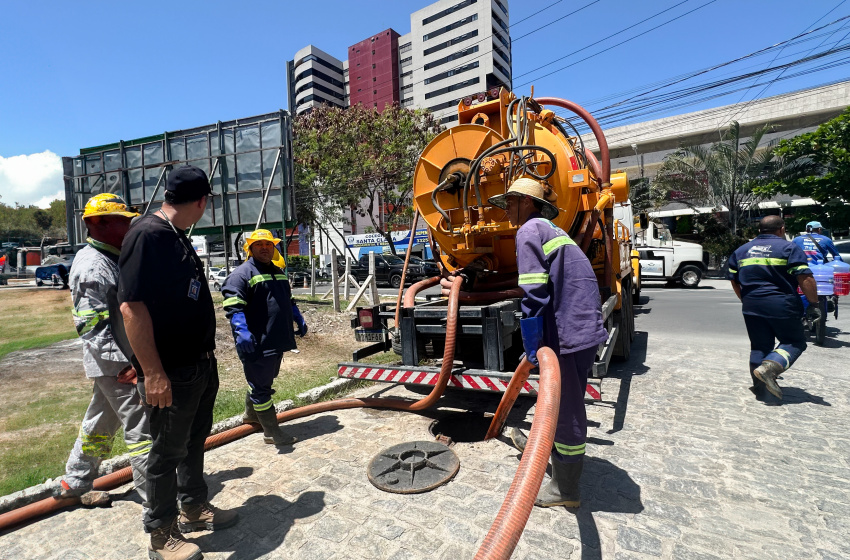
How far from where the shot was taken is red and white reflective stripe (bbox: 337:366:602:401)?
3.38 m

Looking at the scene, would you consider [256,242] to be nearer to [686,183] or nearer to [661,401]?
[661,401]

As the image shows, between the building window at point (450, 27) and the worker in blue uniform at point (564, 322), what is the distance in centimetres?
7201

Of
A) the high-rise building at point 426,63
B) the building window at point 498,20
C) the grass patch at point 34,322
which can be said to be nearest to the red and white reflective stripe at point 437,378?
the grass patch at point 34,322

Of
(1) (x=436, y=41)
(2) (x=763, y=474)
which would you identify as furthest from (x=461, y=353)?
(1) (x=436, y=41)

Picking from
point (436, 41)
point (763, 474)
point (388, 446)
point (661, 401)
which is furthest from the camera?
point (436, 41)

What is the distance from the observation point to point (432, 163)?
4672mm

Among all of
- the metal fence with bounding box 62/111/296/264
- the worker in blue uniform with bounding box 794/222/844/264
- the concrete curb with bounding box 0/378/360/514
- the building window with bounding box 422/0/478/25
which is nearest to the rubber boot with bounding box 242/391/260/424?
the concrete curb with bounding box 0/378/360/514

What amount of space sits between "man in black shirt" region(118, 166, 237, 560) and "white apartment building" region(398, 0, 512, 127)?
6070 cm

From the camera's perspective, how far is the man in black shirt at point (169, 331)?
2139 mm

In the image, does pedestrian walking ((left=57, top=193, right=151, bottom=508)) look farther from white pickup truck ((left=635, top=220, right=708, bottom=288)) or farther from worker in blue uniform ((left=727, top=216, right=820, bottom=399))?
white pickup truck ((left=635, top=220, right=708, bottom=288))

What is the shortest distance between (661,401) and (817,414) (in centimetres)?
121

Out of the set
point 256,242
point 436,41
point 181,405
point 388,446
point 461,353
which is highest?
point 436,41

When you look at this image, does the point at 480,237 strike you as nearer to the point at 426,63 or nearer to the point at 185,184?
the point at 185,184

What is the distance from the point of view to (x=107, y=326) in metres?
2.60
